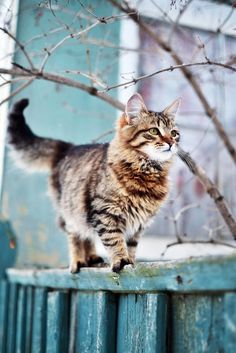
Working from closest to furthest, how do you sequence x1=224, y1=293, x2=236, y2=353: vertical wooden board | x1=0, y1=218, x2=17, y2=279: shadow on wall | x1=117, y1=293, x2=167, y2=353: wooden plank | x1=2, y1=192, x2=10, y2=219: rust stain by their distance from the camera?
x1=224, y1=293, x2=236, y2=353: vertical wooden board, x1=117, y1=293, x2=167, y2=353: wooden plank, x1=0, y1=218, x2=17, y2=279: shadow on wall, x1=2, y1=192, x2=10, y2=219: rust stain

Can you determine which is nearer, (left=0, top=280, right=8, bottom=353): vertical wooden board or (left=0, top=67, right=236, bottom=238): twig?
(left=0, top=67, right=236, bottom=238): twig

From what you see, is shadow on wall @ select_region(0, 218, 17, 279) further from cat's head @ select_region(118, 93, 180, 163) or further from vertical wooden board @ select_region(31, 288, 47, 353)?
cat's head @ select_region(118, 93, 180, 163)

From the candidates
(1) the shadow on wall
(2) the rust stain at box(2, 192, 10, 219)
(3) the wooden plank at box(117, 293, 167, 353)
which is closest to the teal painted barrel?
(3) the wooden plank at box(117, 293, 167, 353)

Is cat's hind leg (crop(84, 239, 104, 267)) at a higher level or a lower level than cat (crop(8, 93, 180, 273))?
lower

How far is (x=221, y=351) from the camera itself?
1.45m

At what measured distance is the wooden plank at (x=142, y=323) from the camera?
1.76 meters

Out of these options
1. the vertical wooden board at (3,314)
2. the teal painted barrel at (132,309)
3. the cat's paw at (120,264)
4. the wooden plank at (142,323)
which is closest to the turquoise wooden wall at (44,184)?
the vertical wooden board at (3,314)

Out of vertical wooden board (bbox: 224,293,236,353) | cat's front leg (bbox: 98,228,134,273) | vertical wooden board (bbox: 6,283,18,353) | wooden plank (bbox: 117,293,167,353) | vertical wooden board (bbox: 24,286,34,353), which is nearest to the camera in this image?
vertical wooden board (bbox: 224,293,236,353)

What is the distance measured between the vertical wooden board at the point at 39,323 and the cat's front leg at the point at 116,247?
0.67 metres

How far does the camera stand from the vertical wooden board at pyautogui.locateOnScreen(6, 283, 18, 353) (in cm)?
338

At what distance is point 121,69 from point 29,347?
8.28 feet

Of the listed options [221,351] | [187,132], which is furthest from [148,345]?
[187,132]

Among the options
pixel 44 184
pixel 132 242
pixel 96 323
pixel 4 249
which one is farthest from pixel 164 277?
pixel 44 184

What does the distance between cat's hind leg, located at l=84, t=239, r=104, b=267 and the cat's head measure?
0.75m
